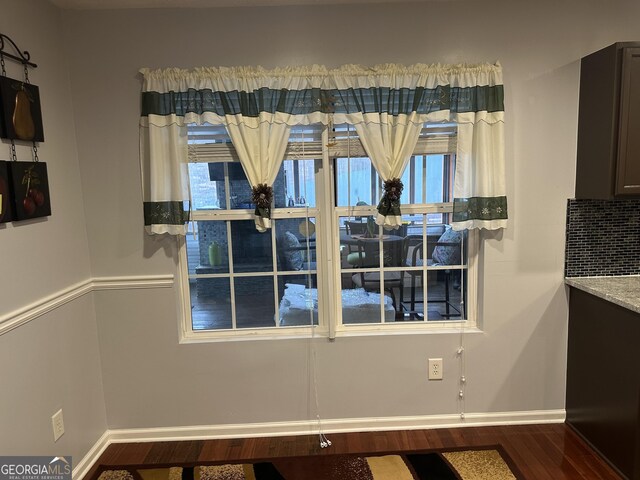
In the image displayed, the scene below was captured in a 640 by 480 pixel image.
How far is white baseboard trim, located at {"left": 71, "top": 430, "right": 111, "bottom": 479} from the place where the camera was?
2.13 meters

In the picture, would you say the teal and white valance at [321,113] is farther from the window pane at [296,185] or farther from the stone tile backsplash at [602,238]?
the stone tile backsplash at [602,238]

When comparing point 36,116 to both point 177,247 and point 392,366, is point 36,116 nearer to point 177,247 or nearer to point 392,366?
point 177,247

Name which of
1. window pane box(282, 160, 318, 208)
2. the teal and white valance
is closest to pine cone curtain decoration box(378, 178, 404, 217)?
the teal and white valance

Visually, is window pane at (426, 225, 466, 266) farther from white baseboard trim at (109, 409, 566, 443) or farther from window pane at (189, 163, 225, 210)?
window pane at (189, 163, 225, 210)

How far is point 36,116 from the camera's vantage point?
187cm

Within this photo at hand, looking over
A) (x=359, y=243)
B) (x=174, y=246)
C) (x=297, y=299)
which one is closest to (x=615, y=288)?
(x=359, y=243)

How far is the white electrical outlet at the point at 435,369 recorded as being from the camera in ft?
7.90

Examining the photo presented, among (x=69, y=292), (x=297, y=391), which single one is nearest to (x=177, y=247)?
(x=69, y=292)

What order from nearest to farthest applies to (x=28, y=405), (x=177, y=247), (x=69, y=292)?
(x=28, y=405)
(x=69, y=292)
(x=177, y=247)

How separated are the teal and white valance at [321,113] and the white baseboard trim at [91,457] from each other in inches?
49.3

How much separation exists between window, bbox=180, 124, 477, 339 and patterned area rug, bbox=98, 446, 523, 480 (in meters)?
0.69

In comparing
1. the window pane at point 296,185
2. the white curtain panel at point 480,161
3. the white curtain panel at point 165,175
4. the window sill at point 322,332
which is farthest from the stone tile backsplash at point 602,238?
the white curtain panel at point 165,175

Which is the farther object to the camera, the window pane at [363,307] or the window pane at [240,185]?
the window pane at [363,307]

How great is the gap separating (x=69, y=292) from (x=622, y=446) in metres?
2.83
